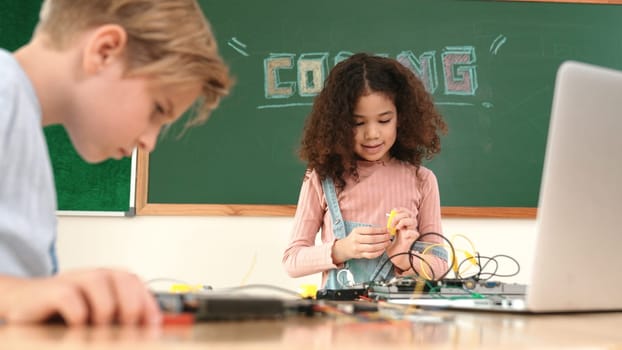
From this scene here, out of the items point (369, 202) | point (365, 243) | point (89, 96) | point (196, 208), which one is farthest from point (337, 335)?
point (196, 208)

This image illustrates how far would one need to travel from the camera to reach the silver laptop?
2.69 feet

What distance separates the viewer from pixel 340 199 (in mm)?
1851

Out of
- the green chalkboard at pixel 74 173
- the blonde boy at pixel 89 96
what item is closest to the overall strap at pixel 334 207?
the blonde boy at pixel 89 96

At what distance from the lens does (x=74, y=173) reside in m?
2.63

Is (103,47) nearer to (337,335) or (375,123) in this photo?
(337,335)

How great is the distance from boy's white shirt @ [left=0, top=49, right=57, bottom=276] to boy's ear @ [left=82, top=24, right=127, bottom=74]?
10 cm

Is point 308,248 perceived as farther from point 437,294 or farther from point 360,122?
point 437,294

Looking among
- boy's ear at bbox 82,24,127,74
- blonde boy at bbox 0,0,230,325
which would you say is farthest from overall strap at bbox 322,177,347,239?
boy's ear at bbox 82,24,127,74

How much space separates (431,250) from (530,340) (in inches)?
45.8

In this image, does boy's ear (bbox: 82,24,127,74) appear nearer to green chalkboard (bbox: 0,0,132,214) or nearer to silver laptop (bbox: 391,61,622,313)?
silver laptop (bbox: 391,61,622,313)

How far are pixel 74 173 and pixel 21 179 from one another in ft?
6.49

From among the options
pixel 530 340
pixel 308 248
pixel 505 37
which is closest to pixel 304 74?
pixel 505 37

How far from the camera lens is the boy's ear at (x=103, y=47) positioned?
2.85 feet

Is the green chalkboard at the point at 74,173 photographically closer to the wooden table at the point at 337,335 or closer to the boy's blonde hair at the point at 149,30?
the boy's blonde hair at the point at 149,30
